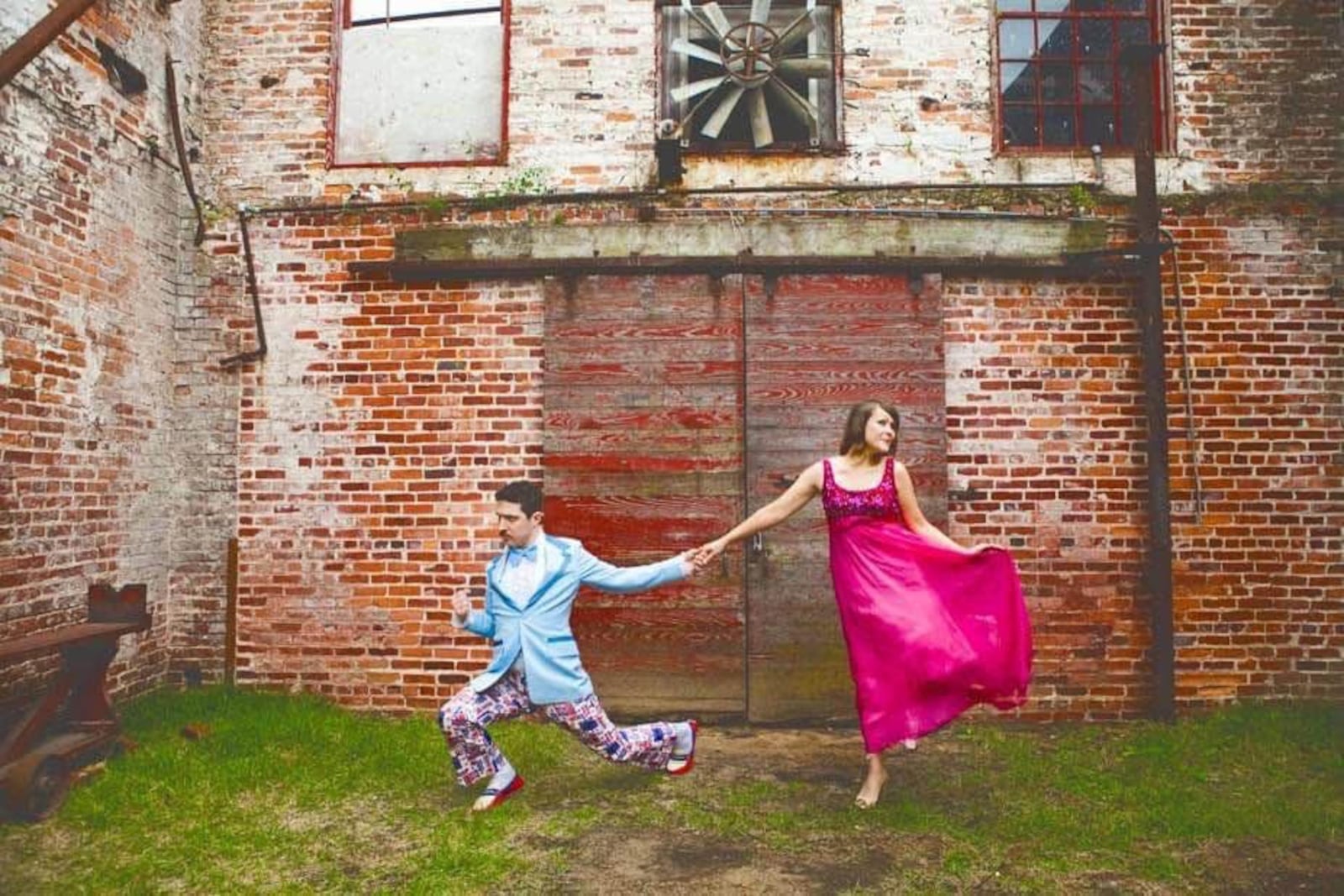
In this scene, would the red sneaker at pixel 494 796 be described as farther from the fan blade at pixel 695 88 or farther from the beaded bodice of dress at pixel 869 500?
the fan blade at pixel 695 88

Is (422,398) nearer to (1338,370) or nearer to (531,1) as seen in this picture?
(531,1)

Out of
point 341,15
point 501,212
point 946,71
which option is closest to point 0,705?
point 501,212

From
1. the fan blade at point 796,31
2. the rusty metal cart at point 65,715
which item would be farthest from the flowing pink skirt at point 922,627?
the rusty metal cart at point 65,715

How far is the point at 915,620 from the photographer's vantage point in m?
4.10

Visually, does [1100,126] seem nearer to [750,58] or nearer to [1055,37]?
[1055,37]

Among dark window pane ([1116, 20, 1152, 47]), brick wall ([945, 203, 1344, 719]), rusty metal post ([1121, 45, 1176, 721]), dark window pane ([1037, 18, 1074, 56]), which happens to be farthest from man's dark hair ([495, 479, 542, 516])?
dark window pane ([1116, 20, 1152, 47])

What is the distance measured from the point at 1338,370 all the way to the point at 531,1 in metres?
5.91

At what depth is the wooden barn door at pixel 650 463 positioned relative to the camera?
5.82 m

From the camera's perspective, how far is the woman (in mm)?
4074

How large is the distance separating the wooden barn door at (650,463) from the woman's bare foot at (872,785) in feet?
4.99

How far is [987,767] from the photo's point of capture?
193 inches

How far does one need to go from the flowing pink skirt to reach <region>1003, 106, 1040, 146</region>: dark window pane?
11.3 feet

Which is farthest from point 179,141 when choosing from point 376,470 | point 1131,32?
point 1131,32

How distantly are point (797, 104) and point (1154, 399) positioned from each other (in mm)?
3055
